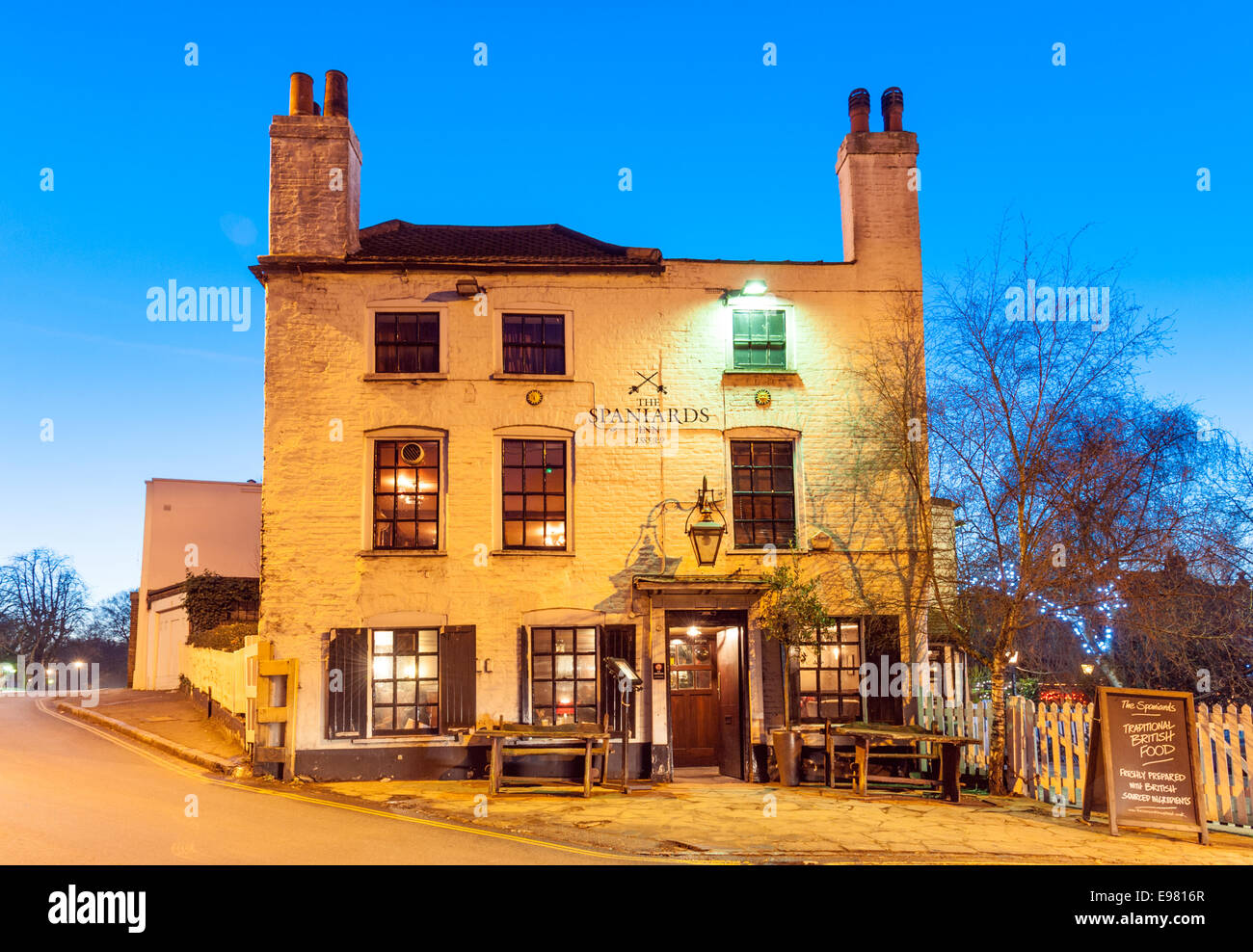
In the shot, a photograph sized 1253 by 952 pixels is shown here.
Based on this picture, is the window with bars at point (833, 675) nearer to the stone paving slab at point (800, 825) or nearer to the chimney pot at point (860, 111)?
the stone paving slab at point (800, 825)

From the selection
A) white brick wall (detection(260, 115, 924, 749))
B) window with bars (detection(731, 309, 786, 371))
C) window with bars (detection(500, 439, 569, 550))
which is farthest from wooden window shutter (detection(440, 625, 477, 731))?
window with bars (detection(731, 309, 786, 371))

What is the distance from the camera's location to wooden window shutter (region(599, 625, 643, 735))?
14.1 meters

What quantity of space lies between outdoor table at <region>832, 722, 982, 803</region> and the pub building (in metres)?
1.31

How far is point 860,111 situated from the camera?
1600cm

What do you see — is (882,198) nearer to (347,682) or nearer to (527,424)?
(527,424)

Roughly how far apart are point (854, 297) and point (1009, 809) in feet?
27.1

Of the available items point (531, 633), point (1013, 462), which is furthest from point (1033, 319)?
point (531, 633)

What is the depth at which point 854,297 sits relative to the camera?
50.7ft

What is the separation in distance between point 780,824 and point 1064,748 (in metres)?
4.64

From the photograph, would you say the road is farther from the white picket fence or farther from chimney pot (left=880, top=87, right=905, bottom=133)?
chimney pot (left=880, top=87, right=905, bottom=133)

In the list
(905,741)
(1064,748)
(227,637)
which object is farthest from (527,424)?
(227,637)

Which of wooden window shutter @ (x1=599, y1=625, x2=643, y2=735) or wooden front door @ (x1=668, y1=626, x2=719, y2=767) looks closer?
wooden window shutter @ (x1=599, y1=625, x2=643, y2=735)

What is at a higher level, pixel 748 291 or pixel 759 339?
pixel 748 291
